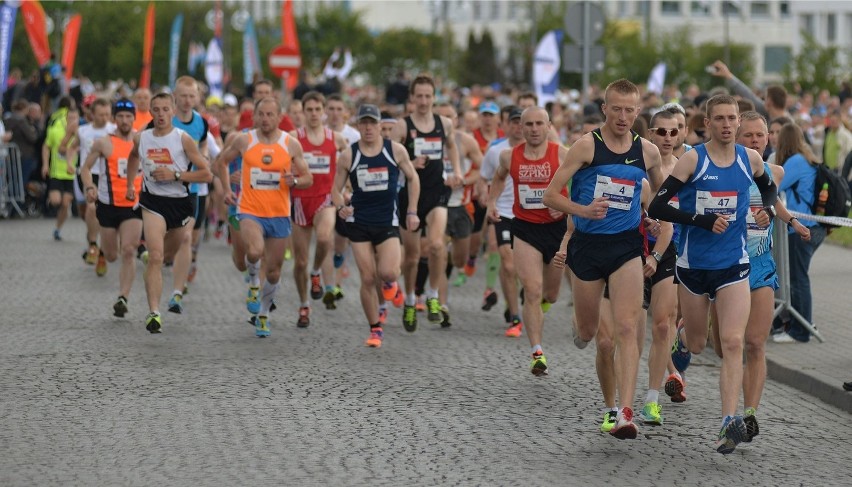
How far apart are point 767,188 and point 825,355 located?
3.42 metres

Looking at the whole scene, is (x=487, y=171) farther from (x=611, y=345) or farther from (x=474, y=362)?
(x=611, y=345)

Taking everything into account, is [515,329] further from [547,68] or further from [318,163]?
[547,68]

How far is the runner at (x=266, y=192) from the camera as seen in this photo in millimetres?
13266

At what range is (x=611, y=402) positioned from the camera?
8.87 metres

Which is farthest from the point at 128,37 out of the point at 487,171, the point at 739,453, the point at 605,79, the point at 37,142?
the point at 739,453

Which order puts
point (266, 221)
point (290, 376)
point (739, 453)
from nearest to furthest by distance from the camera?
1. point (739, 453)
2. point (290, 376)
3. point (266, 221)

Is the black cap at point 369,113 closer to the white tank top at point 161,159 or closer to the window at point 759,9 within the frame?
the white tank top at point 161,159

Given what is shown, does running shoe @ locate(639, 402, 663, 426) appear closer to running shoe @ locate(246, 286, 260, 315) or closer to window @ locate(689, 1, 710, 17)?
running shoe @ locate(246, 286, 260, 315)

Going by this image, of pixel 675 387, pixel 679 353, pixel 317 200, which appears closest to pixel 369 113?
pixel 317 200

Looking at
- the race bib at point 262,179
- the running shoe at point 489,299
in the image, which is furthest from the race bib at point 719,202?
the running shoe at point 489,299

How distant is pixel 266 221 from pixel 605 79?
60580 mm

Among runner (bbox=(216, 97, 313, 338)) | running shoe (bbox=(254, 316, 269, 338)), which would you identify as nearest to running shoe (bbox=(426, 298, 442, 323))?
runner (bbox=(216, 97, 313, 338))

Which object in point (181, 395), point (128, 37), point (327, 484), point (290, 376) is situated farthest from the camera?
point (128, 37)

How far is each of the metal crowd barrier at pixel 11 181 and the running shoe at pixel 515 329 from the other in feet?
51.6
